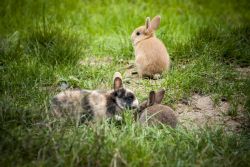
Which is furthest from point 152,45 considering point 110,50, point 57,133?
point 57,133

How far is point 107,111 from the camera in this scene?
5547 mm

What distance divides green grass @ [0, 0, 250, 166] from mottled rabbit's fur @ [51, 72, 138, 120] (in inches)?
7.5

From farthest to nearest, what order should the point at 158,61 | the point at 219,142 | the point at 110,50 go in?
the point at 110,50 → the point at 158,61 → the point at 219,142

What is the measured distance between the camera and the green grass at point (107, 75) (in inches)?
170

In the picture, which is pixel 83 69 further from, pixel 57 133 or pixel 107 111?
pixel 57 133

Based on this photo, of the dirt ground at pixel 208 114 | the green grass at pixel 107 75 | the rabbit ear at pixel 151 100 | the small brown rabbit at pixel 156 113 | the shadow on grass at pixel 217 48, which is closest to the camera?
the green grass at pixel 107 75

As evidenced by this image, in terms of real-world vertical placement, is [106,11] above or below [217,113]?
above

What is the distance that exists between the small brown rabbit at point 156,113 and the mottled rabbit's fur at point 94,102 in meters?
0.18

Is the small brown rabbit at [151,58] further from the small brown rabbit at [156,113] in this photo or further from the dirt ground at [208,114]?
the small brown rabbit at [156,113]

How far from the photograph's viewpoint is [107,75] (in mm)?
6672

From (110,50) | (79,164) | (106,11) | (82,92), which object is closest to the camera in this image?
(79,164)

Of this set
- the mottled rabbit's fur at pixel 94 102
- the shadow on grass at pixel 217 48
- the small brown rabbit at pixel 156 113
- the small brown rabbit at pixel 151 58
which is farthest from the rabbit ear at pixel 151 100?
the shadow on grass at pixel 217 48

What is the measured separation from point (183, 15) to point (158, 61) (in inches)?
139

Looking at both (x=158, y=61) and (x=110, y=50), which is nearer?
(x=158, y=61)
